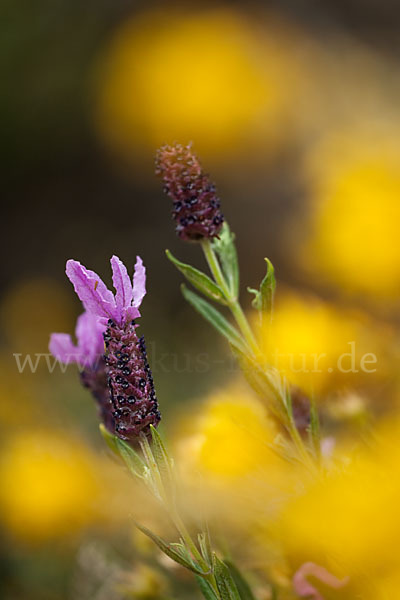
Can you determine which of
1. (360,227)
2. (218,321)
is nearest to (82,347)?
(218,321)

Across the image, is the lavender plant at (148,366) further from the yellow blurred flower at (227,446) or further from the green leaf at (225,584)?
the yellow blurred flower at (227,446)

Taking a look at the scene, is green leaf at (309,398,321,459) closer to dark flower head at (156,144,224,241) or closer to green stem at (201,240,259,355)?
green stem at (201,240,259,355)

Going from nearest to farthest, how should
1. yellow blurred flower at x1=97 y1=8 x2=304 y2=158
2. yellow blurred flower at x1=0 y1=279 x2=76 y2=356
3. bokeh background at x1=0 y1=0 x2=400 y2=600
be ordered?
1. bokeh background at x1=0 y1=0 x2=400 y2=600
2. yellow blurred flower at x1=0 y1=279 x2=76 y2=356
3. yellow blurred flower at x1=97 y1=8 x2=304 y2=158

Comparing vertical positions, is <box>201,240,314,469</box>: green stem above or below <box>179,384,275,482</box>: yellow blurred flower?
above

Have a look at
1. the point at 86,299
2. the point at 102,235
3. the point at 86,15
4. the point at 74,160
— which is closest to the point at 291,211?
the point at 102,235

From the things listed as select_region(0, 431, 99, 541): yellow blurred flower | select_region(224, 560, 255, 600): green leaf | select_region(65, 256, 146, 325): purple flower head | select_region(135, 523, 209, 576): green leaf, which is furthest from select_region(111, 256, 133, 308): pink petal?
select_region(0, 431, 99, 541): yellow blurred flower

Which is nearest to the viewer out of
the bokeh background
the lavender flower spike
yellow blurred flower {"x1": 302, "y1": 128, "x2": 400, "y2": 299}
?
the lavender flower spike

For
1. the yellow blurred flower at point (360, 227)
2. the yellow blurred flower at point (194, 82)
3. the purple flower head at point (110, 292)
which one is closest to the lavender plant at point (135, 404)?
the purple flower head at point (110, 292)

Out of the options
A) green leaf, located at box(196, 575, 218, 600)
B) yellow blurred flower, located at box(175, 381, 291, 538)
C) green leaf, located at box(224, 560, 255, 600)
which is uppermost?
green leaf, located at box(196, 575, 218, 600)
